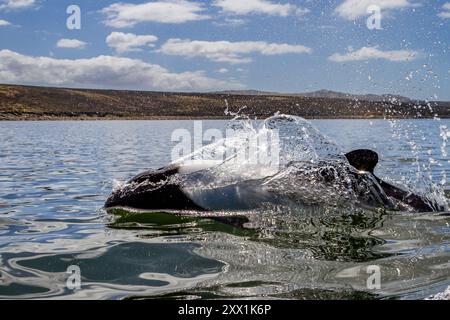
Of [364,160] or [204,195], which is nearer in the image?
[204,195]

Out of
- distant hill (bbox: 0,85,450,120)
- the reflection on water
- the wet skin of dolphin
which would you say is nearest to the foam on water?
the wet skin of dolphin

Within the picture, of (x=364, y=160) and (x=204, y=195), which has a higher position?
(x=364, y=160)

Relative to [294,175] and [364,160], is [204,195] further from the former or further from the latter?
[364,160]

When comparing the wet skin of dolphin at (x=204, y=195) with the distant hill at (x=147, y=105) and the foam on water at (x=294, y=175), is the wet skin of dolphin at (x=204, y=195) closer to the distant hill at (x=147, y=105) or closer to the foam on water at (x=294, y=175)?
the foam on water at (x=294, y=175)

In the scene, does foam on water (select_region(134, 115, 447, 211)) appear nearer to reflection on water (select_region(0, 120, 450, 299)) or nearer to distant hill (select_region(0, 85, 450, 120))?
reflection on water (select_region(0, 120, 450, 299))

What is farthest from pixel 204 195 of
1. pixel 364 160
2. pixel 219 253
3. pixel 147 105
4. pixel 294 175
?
pixel 147 105

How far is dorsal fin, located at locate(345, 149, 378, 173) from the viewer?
738 centimetres

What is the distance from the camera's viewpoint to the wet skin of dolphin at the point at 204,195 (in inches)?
278

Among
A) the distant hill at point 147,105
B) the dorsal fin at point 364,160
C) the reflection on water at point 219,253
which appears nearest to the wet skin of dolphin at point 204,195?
the dorsal fin at point 364,160

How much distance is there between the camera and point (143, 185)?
7.54 meters

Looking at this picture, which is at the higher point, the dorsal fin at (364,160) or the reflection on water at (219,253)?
the dorsal fin at (364,160)

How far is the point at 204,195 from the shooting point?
718 cm

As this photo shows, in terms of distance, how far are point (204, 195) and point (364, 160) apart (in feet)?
7.30

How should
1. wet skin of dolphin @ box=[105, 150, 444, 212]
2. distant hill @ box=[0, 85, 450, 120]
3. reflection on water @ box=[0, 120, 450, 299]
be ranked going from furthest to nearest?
distant hill @ box=[0, 85, 450, 120] < wet skin of dolphin @ box=[105, 150, 444, 212] < reflection on water @ box=[0, 120, 450, 299]
